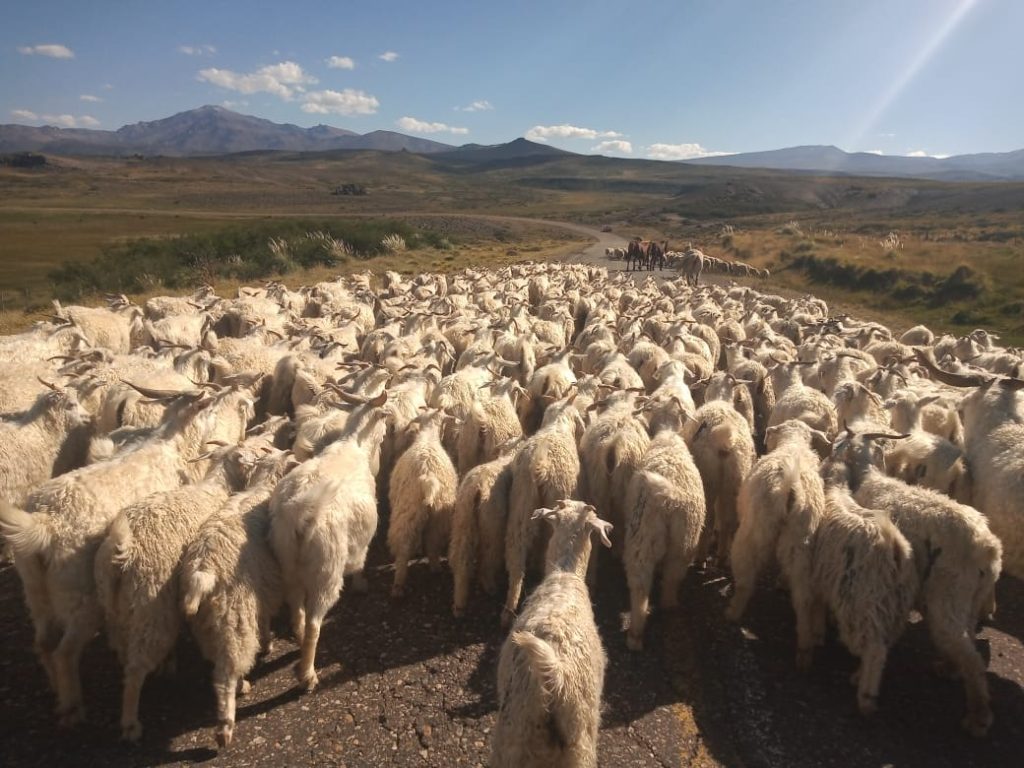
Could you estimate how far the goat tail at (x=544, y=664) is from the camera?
3.83m

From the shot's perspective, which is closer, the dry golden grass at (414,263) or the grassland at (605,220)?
the dry golden grass at (414,263)

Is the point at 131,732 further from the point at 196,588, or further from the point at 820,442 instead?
the point at 820,442

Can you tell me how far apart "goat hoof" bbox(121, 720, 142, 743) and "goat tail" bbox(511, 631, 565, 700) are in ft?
10.7

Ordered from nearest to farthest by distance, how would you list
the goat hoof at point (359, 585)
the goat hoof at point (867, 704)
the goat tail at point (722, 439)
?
1. the goat hoof at point (867, 704)
2. the goat hoof at point (359, 585)
3. the goat tail at point (722, 439)

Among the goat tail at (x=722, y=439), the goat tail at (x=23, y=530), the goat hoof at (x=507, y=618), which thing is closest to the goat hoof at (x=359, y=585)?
the goat hoof at (x=507, y=618)

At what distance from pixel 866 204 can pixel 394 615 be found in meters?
131

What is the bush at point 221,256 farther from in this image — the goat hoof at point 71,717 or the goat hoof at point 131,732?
the goat hoof at point 131,732

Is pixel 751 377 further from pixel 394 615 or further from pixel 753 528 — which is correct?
pixel 394 615

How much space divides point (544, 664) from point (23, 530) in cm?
423

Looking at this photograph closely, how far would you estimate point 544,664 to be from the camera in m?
3.84

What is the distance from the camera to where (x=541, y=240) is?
6356 centimetres

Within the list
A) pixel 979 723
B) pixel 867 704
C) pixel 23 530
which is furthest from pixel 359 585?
pixel 979 723

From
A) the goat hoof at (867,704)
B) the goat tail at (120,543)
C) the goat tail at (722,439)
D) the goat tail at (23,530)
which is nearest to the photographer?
the goat tail at (23,530)

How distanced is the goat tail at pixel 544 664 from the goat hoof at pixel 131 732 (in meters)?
3.25
